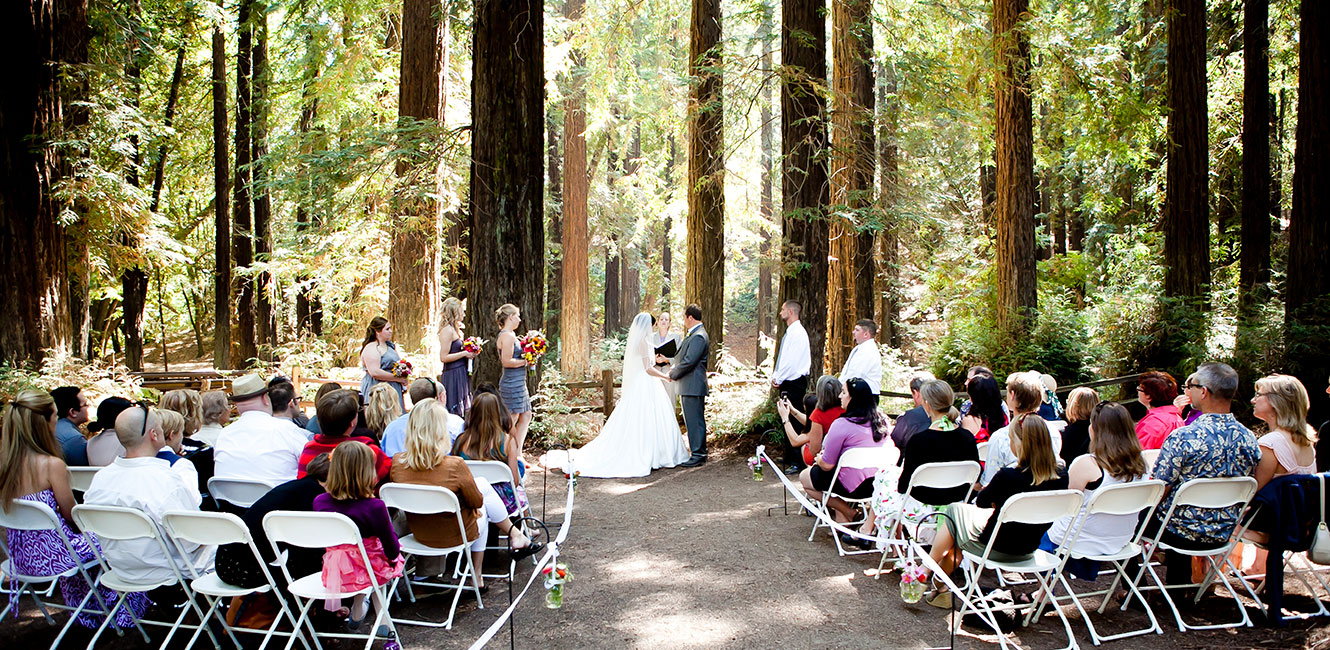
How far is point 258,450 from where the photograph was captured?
5.47 m

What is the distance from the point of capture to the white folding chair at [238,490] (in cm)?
521

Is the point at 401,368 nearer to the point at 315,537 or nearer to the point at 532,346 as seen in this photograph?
the point at 532,346

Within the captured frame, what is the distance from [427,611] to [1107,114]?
1301 centimetres

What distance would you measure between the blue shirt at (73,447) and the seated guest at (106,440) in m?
0.14

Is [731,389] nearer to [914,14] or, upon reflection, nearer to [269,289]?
[914,14]

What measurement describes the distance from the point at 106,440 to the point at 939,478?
19.0ft

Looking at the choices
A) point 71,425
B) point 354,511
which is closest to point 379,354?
point 71,425

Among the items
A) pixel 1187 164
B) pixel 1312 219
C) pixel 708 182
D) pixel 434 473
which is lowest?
pixel 434 473

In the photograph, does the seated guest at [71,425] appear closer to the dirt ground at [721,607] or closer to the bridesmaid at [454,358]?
the dirt ground at [721,607]

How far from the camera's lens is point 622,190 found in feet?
86.1

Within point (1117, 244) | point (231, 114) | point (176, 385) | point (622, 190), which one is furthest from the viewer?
point (622, 190)

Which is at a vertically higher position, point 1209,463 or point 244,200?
point 244,200

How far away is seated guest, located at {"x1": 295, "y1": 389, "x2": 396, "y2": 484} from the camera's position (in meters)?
5.35

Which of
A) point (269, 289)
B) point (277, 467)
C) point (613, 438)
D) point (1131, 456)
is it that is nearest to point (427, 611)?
point (277, 467)
